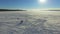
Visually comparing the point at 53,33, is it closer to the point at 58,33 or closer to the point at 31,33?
the point at 58,33

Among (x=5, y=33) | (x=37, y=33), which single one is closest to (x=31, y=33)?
(x=37, y=33)

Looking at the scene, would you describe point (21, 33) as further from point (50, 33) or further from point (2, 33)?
point (50, 33)

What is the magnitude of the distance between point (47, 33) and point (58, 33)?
0.31m

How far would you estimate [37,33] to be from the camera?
3.41m

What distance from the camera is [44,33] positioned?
3.40m

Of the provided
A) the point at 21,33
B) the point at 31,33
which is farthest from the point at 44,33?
the point at 21,33

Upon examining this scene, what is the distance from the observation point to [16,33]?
3.38 m

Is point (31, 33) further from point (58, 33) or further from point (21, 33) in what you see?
point (58, 33)

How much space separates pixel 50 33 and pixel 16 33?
911 millimetres

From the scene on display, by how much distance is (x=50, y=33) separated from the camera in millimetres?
3408

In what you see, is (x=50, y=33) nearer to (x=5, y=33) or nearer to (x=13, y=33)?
(x=13, y=33)

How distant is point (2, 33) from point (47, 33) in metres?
1.20

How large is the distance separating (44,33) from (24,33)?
0.54 meters

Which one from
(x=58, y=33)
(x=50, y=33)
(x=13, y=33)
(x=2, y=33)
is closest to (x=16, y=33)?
(x=13, y=33)
